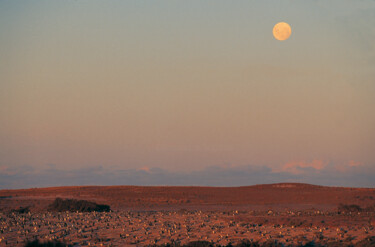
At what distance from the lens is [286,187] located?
83.3 m

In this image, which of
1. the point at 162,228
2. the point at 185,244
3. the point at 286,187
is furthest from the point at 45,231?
the point at 286,187

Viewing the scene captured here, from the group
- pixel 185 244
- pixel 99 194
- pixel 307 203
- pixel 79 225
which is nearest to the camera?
pixel 185 244

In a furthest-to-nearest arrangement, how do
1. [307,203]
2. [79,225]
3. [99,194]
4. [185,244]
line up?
[99,194], [307,203], [79,225], [185,244]

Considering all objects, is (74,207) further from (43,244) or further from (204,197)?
(204,197)

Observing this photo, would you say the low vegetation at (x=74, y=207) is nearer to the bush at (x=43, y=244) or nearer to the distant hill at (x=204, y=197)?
the distant hill at (x=204, y=197)

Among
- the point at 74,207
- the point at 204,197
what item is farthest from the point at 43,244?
the point at 204,197

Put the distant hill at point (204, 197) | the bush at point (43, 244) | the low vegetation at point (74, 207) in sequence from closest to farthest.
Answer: the bush at point (43, 244) < the low vegetation at point (74, 207) < the distant hill at point (204, 197)

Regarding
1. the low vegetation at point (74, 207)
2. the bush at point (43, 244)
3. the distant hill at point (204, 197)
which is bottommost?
the bush at point (43, 244)

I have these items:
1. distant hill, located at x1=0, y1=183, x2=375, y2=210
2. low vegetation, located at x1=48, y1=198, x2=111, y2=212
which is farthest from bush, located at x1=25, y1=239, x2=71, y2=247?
distant hill, located at x1=0, y1=183, x2=375, y2=210

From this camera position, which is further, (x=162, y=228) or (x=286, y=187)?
(x=286, y=187)

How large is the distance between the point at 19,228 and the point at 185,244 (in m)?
10.7

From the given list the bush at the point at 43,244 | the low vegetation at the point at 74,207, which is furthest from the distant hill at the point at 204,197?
the bush at the point at 43,244

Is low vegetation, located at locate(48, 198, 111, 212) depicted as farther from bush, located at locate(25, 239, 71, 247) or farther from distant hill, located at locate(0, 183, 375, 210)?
bush, located at locate(25, 239, 71, 247)

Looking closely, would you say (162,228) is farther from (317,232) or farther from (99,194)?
(99,194)
